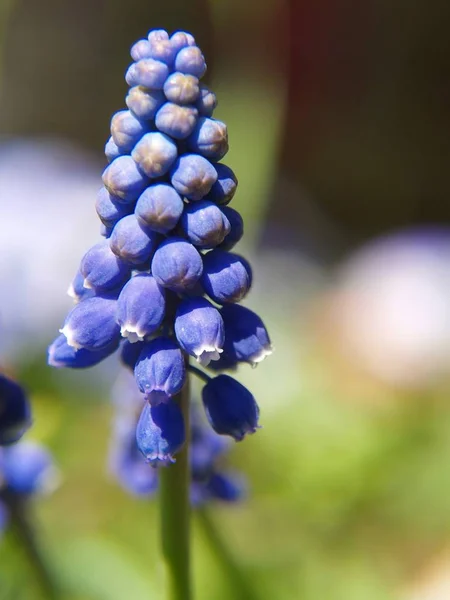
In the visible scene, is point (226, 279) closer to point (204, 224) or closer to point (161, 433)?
point (204, 224)

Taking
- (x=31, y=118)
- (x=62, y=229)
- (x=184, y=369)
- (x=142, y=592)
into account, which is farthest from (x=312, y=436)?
(x=31, y=118)

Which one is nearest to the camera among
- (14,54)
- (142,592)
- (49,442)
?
(142,592)

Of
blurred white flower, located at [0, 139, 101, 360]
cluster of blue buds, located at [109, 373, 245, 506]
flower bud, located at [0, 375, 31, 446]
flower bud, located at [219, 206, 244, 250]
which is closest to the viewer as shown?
flower bud, located at [219, 206, 244, 250]

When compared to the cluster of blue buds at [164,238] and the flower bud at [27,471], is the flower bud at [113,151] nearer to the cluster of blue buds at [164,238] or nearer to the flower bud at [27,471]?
the cluster of blue buds at [164,238]

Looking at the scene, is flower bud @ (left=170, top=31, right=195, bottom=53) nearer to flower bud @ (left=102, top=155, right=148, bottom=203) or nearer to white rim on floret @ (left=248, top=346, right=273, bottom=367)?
flower bud @ (left=102, top=155, right=148, bottom=203)

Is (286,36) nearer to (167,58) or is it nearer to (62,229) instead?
(62,229)

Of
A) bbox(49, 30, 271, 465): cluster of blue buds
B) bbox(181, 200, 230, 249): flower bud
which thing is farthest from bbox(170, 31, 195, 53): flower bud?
bbox(181, 200, 230, 249): flower bud
